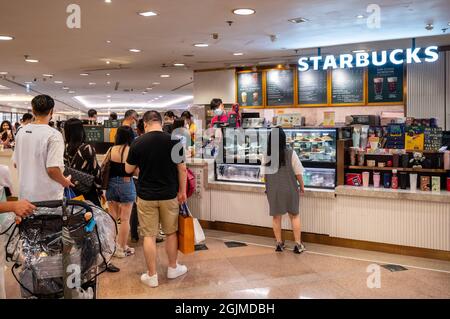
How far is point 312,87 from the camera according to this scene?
8.73 m

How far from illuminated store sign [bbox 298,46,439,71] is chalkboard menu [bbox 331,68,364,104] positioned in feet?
1.29

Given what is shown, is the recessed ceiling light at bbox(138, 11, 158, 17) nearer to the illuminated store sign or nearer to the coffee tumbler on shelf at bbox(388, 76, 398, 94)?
the illuminated store sign

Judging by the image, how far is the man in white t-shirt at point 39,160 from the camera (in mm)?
2863

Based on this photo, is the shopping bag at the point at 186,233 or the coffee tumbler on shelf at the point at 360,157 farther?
the coffee tumbler on shelf at the point at 360,157

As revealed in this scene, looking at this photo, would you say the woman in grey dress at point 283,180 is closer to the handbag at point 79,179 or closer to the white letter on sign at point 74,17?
the handbag at point 79,179

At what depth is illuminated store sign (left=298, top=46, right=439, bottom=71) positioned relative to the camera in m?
6.51

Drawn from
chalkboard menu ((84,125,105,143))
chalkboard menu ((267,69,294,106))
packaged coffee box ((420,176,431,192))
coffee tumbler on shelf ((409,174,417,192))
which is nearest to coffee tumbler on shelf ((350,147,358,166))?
coffee tumbler on shelf ((409,174,417,192))

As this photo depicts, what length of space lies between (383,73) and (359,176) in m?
3.83

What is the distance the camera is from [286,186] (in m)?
4.78

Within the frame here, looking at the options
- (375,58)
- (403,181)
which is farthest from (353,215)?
(375,58)

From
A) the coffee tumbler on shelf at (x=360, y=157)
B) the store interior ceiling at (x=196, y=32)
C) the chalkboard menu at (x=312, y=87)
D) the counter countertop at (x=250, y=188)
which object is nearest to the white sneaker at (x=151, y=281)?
the counter countertop at (x=250, y=188)

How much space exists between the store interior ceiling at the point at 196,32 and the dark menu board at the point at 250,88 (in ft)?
1.06

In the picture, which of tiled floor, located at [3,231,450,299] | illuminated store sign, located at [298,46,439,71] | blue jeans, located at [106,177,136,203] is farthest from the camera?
illuminated store sign, located at [298,46,439,71]
